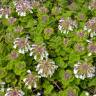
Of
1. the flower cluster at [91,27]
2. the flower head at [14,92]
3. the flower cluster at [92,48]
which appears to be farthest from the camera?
the flower cluster at [91,27]

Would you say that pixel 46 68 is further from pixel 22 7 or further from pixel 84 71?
pixel 22 7

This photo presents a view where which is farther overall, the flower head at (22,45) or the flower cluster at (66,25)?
the flower cluster at (66,25)

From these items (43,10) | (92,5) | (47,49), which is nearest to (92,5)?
(92,5)

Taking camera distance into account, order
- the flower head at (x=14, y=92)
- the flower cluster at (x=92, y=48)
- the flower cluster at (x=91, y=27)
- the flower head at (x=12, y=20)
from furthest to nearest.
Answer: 1. the flower head at (x=12, y=20)
2. the flower cluster at (x=91, y=27)
3. the flower cluster at (x=92, y=48)
4. the flower head at (x=14, y=92)

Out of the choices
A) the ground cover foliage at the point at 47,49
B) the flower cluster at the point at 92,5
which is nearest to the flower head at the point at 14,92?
the ground cover foliage at the point at 47,49

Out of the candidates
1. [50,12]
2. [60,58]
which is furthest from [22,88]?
[50,12]

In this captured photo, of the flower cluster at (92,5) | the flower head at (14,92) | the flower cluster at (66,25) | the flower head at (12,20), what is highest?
the flower cluster at (92,5)

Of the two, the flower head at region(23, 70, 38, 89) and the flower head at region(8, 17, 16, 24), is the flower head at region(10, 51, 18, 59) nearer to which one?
the flower head at region(23, 70, 38, 89)

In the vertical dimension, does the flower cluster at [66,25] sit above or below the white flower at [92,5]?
below

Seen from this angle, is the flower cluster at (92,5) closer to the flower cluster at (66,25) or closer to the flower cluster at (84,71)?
the flower cluster at (66,25)
